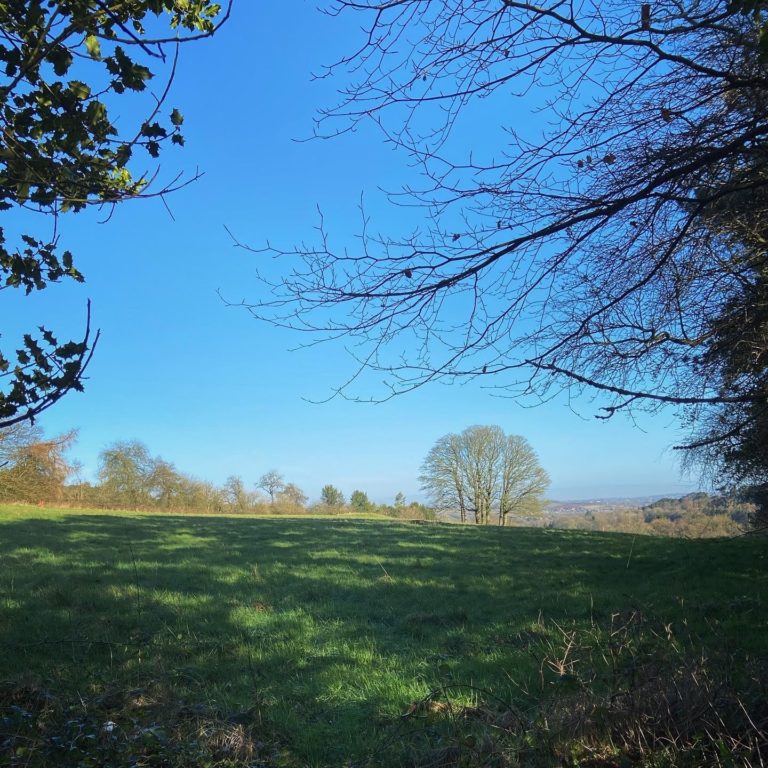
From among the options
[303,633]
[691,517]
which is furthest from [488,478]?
[303,633]

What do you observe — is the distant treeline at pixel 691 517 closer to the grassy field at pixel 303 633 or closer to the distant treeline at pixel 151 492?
the grassy field at pixel 303 633

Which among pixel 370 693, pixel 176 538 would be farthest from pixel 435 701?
pixel 176 538

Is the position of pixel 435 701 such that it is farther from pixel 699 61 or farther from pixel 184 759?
pixel 699 61

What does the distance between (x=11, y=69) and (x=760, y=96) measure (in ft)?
14.8

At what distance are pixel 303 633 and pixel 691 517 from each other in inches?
668

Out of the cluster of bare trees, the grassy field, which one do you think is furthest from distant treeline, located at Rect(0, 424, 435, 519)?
the grassy field

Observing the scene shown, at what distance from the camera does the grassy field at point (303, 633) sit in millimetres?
3648

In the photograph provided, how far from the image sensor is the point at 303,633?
6.41m

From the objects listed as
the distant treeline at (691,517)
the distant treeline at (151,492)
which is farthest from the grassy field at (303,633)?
the distant treeline at (151,492)

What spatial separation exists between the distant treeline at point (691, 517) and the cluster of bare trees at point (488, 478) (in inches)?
474

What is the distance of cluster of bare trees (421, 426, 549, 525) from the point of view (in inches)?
1694

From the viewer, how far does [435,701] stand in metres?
4.06

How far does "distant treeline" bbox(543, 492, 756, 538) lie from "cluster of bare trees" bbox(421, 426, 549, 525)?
12051 millimetres

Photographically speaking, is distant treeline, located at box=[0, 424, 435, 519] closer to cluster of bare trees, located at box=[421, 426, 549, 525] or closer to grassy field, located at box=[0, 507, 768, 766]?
cluster of bare trees, located at box=[421, 426, 549, 525]
